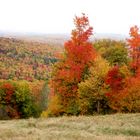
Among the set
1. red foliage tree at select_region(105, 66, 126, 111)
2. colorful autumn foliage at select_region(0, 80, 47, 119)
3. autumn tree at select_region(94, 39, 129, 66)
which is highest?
autumn tree at select_region(94, 39, 129, 66)

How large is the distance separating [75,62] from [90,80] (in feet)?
8.95

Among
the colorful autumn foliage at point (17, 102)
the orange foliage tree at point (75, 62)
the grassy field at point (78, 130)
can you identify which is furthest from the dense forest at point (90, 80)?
the colorful autumn foliage at point (17, 102)

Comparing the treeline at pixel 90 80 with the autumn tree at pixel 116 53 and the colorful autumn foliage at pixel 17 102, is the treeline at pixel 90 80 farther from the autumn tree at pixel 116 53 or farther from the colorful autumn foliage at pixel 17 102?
the colorful autumn foliage at pixel 17 102

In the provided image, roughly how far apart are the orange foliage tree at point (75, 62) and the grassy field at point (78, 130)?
47.8ft

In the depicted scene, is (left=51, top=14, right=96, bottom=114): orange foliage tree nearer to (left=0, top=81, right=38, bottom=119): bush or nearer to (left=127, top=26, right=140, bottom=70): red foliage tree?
(left=127, top=26, right=140, bottom=70): red foliage tree

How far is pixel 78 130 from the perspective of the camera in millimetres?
28906

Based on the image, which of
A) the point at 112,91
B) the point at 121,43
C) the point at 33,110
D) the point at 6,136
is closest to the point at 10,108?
the point at 33,110

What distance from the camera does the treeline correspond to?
50781 millimetres

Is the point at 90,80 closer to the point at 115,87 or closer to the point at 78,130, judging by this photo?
the point at 115,87

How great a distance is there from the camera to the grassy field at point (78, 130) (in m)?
24.5

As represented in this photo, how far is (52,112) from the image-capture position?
180ft

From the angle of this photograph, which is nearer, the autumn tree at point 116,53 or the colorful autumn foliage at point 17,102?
the autumn tree at point 116,53

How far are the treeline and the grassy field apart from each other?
12758mm

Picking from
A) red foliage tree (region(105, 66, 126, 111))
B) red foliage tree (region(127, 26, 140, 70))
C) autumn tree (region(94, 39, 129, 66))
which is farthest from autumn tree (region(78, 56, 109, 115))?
autumn tree (region(94, 39, 129, 66))
